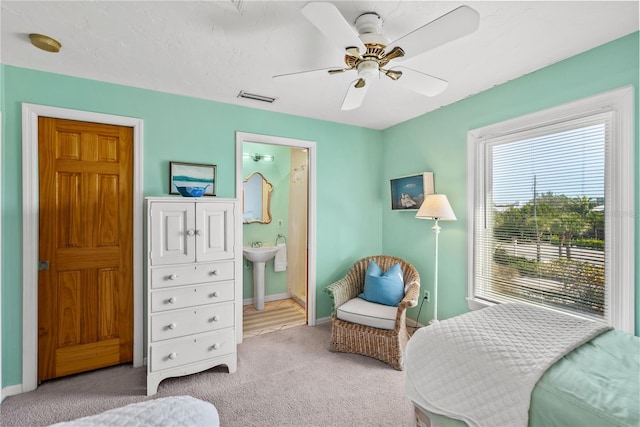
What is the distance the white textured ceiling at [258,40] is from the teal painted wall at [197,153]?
0.45ft

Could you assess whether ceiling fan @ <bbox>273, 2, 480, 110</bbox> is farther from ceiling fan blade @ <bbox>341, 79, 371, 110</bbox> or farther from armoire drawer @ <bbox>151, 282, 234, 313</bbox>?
armoire drawer @ <bbox>151, 282, 234, 313</bbox>

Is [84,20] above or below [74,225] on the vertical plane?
above

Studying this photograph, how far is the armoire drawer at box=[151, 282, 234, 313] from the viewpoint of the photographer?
86.7 inches

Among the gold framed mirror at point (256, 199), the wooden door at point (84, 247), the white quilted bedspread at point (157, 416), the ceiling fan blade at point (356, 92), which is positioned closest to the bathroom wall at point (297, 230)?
the gold framed mirror at point (256, 199)

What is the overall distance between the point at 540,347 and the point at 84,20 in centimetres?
300

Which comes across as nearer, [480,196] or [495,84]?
[495,84]

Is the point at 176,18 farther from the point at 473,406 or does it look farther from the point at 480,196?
the point at 480,196

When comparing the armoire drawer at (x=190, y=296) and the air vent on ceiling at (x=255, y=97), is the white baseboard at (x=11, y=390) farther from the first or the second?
the air vent on ceiling at (x=255, y=97)

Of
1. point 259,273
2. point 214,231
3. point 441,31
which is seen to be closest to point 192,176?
point 214,231

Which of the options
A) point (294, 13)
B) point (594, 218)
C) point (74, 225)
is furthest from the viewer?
point (74, 225)

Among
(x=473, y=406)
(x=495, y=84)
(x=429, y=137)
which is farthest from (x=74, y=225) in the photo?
(x=495, y=84)

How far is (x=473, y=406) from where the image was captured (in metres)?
1.29

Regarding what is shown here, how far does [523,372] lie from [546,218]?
1.57 m

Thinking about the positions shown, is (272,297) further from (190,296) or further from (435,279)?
(435,279)
